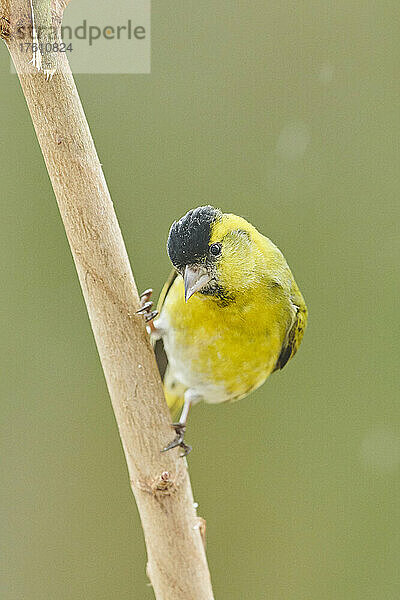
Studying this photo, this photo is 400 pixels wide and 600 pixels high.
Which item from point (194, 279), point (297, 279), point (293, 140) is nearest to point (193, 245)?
point (194, 279)

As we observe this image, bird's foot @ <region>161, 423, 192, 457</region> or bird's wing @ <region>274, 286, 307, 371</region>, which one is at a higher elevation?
bird's wing @ <region>274, 286, 307, 371</region>

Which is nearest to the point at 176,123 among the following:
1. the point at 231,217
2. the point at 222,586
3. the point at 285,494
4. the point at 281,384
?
the point at 231,217

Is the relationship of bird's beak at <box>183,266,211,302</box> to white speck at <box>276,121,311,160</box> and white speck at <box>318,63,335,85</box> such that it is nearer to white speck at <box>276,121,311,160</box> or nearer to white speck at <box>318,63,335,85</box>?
white speck at <box>276,121,311,160</box>

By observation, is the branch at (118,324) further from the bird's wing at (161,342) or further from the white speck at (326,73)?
the white speck at (326,73)

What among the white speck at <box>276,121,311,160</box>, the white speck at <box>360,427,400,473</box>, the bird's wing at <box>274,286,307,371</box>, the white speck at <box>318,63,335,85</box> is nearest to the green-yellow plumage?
the bird's wing at <box>274,286,307,371</box>

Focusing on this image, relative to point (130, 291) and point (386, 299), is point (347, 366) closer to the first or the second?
point (386, 299)

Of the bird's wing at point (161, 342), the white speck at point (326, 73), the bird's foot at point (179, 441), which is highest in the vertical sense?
the white speck at point (326, 73)

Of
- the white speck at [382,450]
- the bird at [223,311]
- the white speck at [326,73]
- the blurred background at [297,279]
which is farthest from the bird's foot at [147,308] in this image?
the white speck at [382,450]
